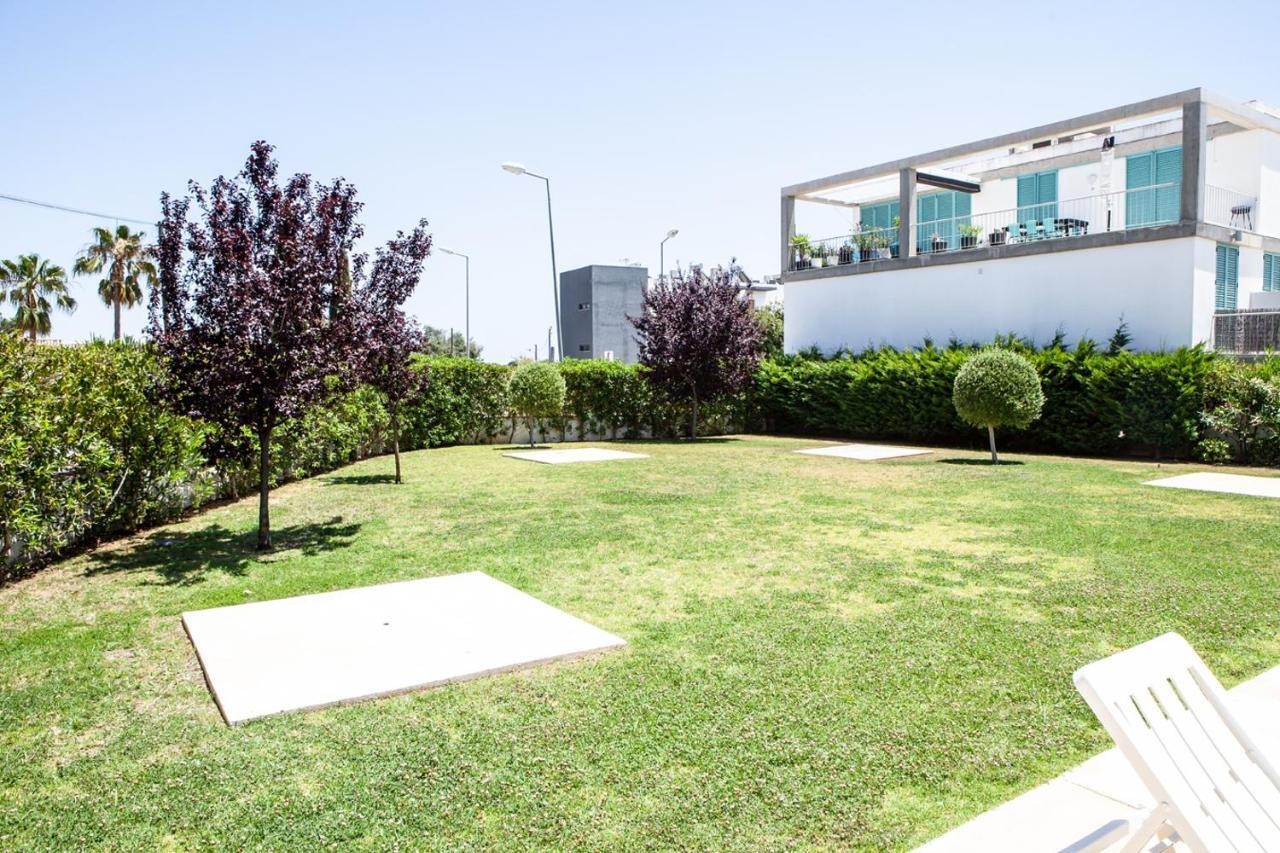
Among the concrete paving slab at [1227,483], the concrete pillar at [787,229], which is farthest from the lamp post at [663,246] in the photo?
the concrete paving slab at [1227,483]

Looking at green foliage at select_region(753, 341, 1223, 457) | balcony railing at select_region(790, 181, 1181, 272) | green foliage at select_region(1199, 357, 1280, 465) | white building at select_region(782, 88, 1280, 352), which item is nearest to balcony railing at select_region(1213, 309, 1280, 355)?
white building at select_region(782, 88, 1280, 352)

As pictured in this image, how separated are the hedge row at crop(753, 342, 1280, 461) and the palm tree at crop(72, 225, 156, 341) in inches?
1134

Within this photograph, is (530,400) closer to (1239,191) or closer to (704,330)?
(704,330)

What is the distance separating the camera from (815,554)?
7.60 meters

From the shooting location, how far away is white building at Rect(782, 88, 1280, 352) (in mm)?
17188

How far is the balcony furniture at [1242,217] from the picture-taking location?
20.5m

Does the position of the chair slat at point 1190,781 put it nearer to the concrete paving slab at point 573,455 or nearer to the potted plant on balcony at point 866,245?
the concrete paving slab at point 573,455

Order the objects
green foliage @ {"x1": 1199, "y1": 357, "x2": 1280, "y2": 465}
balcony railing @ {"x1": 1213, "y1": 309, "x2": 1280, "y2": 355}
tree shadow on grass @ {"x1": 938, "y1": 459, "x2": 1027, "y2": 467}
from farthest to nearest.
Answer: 1. balcony railing @ {"x1": 1213, "y1": 309, "x2": 1280, "y2": 355}
2. tree shadow on grass @ {"x1": 938, "y1": 459, "x2": 1027, "y2": 467}
3. green foliage @ {"x1": 1199, "y1": 357, "x2": 1280, "y2": 465}

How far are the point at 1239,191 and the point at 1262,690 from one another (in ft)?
72.2

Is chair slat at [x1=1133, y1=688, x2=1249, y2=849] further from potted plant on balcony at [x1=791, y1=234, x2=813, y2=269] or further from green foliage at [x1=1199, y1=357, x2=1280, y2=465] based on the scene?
potted plant on balcony at [x1=791, y1=234, x2=813, y2=269]

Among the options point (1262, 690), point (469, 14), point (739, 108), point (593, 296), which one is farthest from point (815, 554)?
point (593, 296)

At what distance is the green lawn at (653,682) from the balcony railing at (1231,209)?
13.8m

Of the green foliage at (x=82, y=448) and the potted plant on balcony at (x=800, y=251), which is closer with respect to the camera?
the green foliage at (x=82, y=448)

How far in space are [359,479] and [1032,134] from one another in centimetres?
1644
